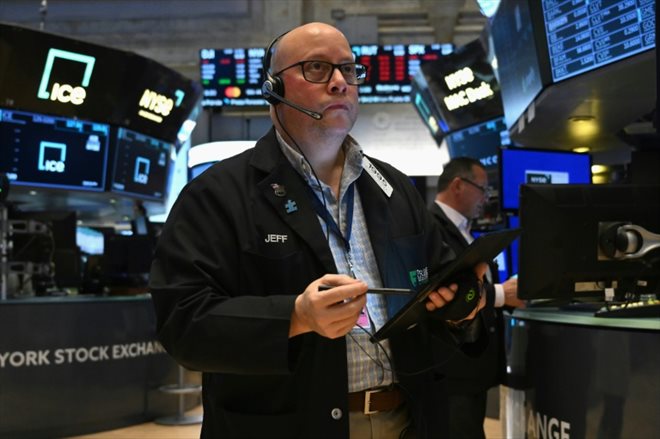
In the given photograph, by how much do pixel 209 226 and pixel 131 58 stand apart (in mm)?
6281

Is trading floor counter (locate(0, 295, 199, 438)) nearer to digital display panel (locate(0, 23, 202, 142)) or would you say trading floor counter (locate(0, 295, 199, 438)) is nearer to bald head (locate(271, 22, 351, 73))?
digital display panel (locate(0, 23, 202, 142))

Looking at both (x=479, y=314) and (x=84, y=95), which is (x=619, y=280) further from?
(x=84, y=95)

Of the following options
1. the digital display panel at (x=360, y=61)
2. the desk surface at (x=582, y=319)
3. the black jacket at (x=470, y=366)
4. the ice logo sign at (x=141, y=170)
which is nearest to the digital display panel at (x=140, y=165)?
the ice logo sign at (x=141, y=170)

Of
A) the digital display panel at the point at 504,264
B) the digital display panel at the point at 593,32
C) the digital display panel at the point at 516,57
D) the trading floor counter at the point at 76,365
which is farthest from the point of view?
the trading floor counter at the point at 76,365

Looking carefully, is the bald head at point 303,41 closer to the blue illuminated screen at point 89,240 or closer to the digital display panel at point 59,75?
the digital display panel at point 59,75

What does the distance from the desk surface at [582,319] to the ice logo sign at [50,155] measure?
514 cm

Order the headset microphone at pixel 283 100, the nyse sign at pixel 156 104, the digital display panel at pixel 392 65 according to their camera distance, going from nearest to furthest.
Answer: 1. the headset microphone at pixel 283 100
2. the nyse sign at pixel 156 104
3. the digital display panel at pixel 392 65

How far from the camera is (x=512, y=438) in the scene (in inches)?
128

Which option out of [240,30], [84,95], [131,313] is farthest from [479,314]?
[240,30]

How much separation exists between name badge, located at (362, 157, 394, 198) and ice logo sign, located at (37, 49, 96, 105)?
5732mm

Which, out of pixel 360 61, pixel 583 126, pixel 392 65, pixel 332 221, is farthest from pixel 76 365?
pixel 392 65

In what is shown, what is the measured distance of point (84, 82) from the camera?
6.94 meters

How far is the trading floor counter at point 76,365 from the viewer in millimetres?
5164

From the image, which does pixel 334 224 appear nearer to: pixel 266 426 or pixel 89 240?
pixel 266 426
